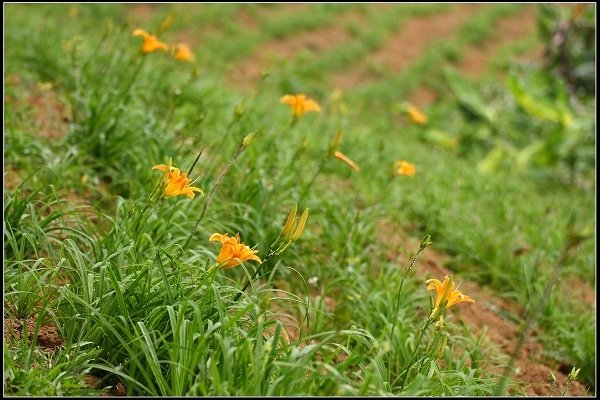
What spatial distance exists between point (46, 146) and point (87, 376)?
1.65 m

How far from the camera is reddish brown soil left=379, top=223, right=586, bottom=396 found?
2.96 meters

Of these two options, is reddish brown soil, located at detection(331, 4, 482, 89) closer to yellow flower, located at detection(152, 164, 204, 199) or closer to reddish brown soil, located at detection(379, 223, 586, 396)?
reddish brown soil, located at detection(379, 223, 586, 396)

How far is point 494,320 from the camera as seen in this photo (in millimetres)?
3406

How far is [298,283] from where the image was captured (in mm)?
3029

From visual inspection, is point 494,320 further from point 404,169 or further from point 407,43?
point 407,43

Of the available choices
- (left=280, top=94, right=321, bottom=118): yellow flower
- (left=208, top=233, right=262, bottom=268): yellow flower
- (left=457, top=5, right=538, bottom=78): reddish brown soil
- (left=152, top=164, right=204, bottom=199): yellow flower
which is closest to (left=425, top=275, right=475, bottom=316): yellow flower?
(left=208, top=233, right=262, bottom=268): yellow flower

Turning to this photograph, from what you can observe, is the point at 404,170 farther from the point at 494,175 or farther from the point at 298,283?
the point at 494,175

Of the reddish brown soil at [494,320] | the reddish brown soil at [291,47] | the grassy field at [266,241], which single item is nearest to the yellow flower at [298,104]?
the grassy field at [266,241]

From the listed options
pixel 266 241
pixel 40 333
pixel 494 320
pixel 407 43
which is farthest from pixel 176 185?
pixel 407 43

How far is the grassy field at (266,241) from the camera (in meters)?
1.95

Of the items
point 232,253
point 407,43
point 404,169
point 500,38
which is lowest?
point 500,38

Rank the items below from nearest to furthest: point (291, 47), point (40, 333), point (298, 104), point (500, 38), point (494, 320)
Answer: point (40, 333) → point (298, 104) → point (494, 320) → point (291, 47) → point (500, 38)

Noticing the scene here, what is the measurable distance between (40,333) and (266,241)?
1.18 meters

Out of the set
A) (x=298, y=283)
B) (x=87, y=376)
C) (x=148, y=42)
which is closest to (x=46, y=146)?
(x=148, y=42)
